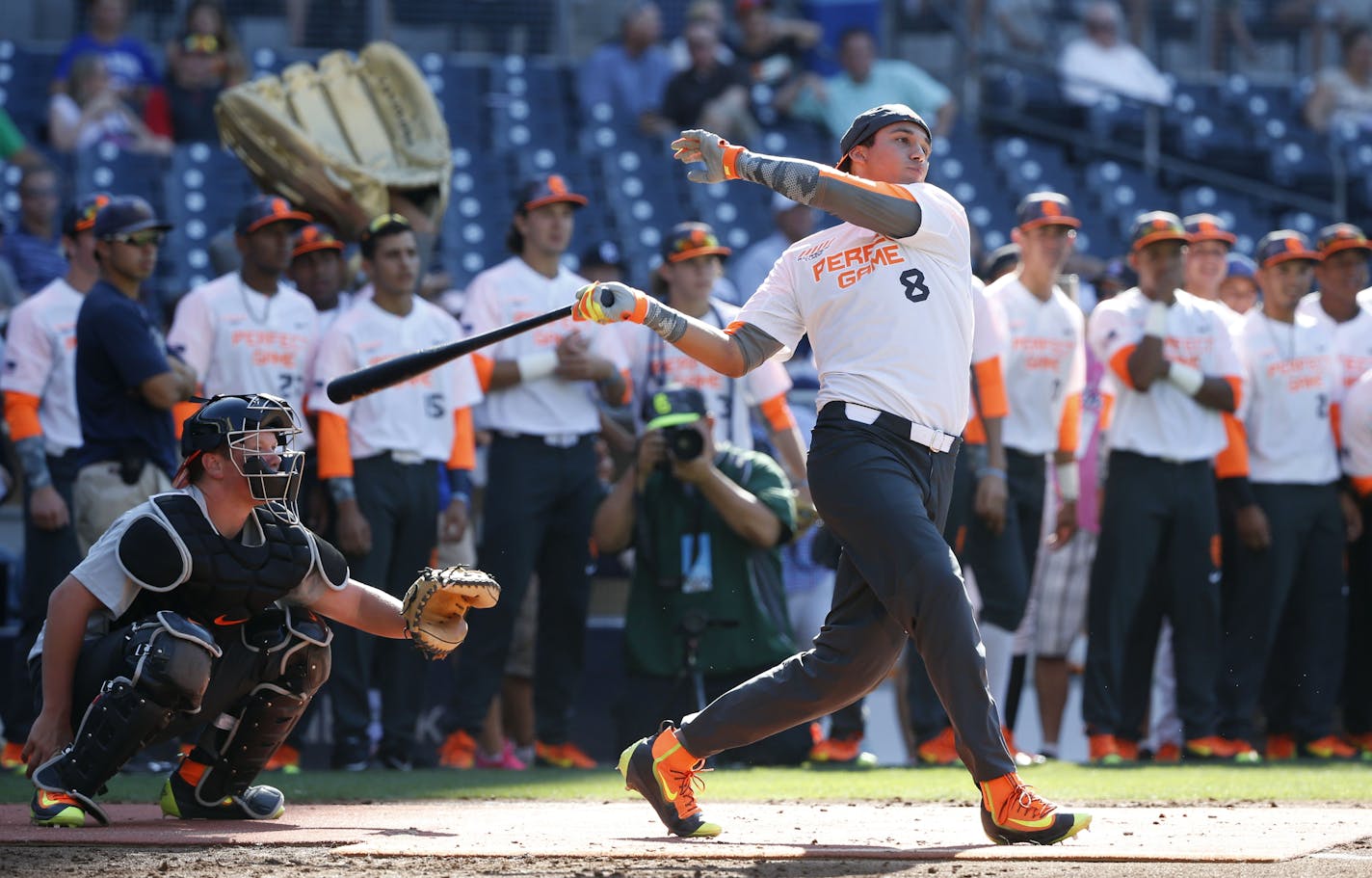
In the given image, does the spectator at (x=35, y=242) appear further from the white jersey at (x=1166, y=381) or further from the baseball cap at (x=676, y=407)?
the white jersey at (x=1166, y=381)

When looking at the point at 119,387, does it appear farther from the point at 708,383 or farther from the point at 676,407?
the point at 708,383

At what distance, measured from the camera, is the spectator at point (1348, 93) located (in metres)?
15.5

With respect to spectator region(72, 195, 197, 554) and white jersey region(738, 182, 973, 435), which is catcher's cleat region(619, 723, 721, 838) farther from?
spectator region(72, 195, 197, 554)

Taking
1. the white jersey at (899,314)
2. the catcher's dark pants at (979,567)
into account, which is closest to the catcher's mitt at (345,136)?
the catcher's dark pants at (979,567)

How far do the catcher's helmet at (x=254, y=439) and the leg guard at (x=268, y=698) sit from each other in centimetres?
38

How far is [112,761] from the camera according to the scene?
5.23m

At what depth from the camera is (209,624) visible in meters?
5.49

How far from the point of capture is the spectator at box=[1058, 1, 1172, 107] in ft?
50.6

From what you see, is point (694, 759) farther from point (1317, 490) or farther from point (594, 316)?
point (1317, 490)

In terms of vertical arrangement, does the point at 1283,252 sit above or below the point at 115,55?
below

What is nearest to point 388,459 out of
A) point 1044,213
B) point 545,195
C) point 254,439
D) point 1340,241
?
point 545,195

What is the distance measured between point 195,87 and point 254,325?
5.46 m

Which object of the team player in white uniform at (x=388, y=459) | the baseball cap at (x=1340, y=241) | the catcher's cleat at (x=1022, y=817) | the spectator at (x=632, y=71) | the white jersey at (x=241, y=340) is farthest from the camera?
the spectator at (x=632, y=71)

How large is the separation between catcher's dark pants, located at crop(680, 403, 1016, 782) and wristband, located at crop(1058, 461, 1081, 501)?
3.51 metres
